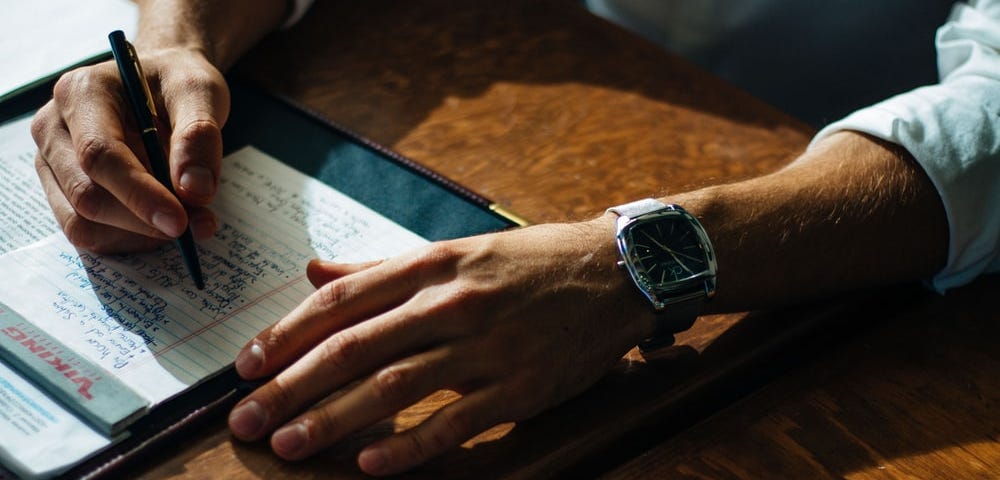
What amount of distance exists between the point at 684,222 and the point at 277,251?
0.41m

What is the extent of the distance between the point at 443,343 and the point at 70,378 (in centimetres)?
31

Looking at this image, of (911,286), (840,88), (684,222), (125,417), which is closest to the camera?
(125,417)

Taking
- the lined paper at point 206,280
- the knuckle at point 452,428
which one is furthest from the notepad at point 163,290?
the knuckle at point 452,428

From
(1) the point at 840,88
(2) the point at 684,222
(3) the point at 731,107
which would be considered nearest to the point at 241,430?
(2) the point at 684,222

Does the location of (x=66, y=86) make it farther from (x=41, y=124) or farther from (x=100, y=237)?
(x=100, y=237)

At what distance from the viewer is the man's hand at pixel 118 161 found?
2.92 feet

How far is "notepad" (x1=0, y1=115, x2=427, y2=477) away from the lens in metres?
0.75

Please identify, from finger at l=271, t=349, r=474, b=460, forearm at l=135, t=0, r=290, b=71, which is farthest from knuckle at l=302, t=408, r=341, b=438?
forearm at l=135, t=0, r=290, b=71

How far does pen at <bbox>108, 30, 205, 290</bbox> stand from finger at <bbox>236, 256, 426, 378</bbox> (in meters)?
0.15

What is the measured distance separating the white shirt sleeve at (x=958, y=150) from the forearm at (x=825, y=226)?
0.02 metres

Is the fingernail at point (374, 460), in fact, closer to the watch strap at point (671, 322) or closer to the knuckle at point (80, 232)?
the watch strap at point (671, 322)

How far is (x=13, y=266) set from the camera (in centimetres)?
91

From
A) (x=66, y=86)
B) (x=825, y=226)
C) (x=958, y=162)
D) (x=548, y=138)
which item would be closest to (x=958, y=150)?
(x=958, y=162)

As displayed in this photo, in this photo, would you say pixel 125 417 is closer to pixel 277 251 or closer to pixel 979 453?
pixel 277 251
